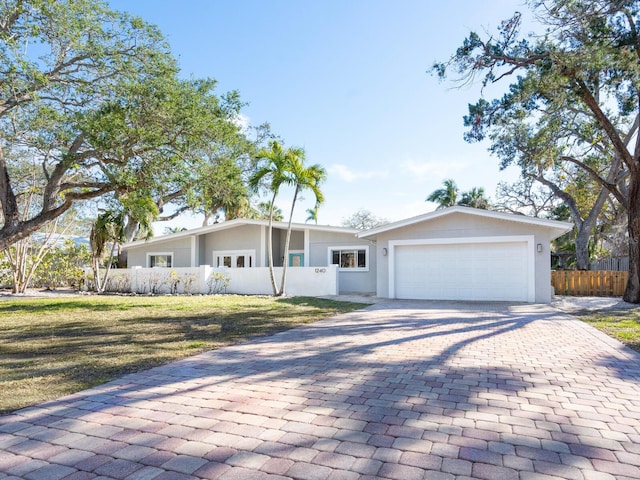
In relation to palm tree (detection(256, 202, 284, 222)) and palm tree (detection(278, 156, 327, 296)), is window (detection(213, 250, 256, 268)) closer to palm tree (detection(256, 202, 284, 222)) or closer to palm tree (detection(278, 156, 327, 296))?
palm tree (detection(278, 156, 327, 296))

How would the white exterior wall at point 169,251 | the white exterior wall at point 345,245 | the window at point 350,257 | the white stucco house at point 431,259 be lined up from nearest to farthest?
the white stucco house at point 431,259
the white exterior wall at point 345,245
the window at point 350,257
the white exterior wall at point 169,251

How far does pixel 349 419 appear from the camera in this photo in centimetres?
347

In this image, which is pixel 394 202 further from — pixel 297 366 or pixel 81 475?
pixel 81 475

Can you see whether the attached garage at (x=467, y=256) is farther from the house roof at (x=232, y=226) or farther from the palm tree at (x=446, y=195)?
the palm tree at (x=446, y=195)

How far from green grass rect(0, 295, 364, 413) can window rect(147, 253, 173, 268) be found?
9712mm

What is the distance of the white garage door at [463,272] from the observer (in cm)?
1394

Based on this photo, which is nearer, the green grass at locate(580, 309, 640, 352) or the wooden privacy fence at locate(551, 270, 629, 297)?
the green grass at locate(580, 309, 640, 352)

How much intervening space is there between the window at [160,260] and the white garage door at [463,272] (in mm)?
13702

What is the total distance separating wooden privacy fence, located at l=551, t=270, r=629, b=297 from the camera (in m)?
17.6

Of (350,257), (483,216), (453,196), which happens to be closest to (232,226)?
(350,257)

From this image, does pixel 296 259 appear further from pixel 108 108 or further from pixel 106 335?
pixel 106 335

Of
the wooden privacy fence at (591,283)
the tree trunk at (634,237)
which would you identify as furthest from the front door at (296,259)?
the tree trunk at (634,237)

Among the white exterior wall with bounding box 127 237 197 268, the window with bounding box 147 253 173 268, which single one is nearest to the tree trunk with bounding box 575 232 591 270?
the white exterior wall with bounding box 127 237 197 268

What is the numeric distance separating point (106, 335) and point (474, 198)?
28.2 meters
